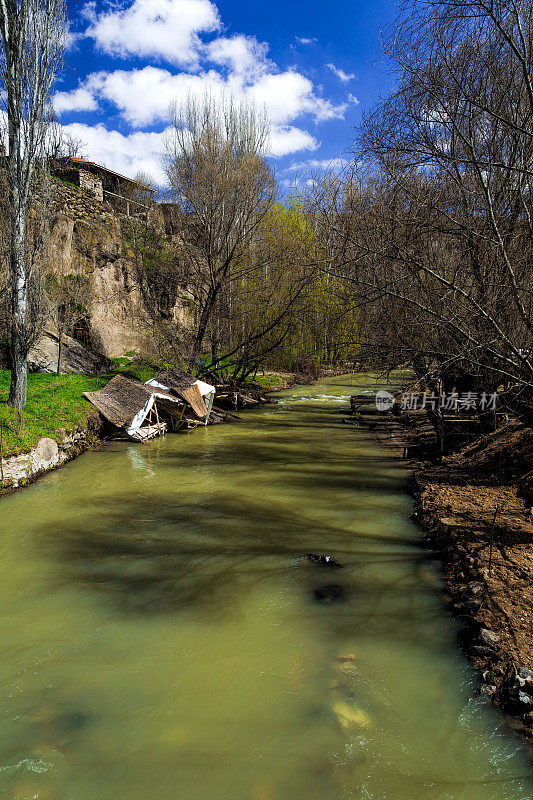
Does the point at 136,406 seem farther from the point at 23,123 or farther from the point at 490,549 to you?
the point at 490,549

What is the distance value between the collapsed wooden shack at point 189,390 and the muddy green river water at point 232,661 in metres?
5.75

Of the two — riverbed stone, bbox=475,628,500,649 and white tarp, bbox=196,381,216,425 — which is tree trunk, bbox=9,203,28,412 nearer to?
white tarp, bbox=196,381,216,425

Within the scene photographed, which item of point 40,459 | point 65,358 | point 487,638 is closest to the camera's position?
point 487,638

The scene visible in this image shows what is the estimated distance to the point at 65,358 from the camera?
15742 mm

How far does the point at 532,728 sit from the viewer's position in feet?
9.83

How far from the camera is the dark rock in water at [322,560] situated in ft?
17.4

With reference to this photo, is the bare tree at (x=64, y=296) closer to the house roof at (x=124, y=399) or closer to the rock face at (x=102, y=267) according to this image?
the rock face at (x=102, y=267)

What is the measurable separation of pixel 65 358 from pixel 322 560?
12934mm

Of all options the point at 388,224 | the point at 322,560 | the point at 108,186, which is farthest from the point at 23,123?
the point at 108,186

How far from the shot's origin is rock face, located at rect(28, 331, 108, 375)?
14.8m

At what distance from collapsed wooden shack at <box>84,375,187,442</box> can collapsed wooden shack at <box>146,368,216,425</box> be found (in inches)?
7.2

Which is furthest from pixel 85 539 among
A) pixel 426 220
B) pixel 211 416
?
pixel 211 416

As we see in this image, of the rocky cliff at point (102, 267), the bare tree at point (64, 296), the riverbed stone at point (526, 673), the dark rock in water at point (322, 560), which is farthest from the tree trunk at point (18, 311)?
the riverbed stone at point (526, 673)

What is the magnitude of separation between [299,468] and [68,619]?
5544 mm
